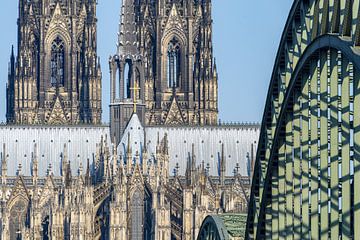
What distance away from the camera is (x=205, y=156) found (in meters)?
126

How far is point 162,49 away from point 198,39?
8.60ft

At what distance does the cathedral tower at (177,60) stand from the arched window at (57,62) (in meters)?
5.68

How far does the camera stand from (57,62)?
439ft

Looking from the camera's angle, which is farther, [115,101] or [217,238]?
[115,101]

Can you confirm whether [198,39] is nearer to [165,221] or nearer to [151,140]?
[151,140]

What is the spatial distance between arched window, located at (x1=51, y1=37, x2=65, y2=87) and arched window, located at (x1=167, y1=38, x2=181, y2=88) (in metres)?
7.43

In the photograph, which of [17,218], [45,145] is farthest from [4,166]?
[17,218]

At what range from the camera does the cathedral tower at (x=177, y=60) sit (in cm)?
13250

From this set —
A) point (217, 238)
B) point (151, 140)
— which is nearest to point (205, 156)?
point (151, 140)

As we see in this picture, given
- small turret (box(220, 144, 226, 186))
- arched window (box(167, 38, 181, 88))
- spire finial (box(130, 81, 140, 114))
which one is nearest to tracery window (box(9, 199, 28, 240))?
spire finial (box(130, 81, 140, 114))

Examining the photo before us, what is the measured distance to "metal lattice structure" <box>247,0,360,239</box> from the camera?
40.5 meters

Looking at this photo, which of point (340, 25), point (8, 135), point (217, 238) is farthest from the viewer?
point (8, 135)

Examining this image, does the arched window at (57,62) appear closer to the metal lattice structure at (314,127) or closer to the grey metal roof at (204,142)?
the grey metal roof at (204,142)

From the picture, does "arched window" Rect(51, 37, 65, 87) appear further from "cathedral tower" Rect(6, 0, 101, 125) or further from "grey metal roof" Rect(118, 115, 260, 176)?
"grey metal roof" Rect(118, 115, 260, 176)
